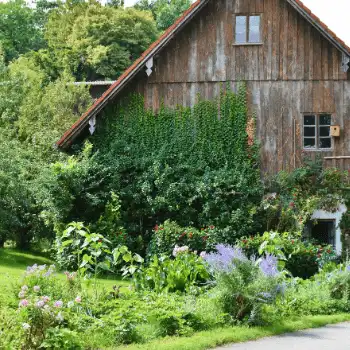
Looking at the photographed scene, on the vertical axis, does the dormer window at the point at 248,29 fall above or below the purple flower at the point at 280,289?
above

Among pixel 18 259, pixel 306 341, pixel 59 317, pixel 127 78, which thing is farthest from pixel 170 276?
pixel 18 259

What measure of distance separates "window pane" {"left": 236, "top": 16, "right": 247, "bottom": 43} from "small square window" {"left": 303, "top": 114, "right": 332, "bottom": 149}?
3.27 metres

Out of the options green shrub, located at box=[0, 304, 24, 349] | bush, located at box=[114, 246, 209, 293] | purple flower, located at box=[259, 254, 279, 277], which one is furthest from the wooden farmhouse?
green shrub, located at box=[0, 304, 24, 349]

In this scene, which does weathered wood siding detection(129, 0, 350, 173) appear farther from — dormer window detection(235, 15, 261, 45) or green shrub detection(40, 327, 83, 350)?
green shrub detection(40, 327, 83, 350)

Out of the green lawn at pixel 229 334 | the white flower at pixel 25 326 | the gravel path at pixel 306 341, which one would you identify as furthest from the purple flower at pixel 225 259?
the white flower at pixel 25 326

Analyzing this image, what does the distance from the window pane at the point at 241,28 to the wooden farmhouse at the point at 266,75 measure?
0.03 meters

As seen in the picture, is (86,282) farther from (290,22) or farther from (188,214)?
(290,22)

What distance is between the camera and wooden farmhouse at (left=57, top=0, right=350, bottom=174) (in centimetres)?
2662

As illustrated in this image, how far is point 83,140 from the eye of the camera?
1064 inches

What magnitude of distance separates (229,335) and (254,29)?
50.8ft

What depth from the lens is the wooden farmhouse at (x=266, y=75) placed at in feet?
87.4

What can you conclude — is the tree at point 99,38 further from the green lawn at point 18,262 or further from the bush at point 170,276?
the bush at point 170,276

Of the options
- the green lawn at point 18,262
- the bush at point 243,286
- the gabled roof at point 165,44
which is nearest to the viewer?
the bush at point 243,286

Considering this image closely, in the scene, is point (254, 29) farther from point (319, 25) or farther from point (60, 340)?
point (60, 340)
